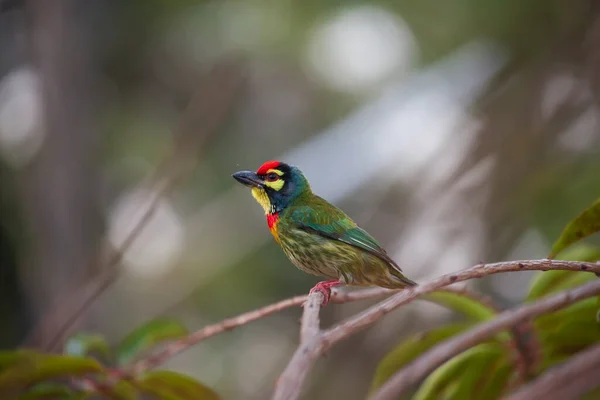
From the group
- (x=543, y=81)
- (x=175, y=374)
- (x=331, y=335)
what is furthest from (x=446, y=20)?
(x=331, y=335)

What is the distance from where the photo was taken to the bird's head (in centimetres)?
194

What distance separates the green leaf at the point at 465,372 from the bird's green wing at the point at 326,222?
381 millimetres

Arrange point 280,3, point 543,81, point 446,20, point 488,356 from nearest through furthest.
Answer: point 488,356, point 543,81, point 446,20, point 280,3

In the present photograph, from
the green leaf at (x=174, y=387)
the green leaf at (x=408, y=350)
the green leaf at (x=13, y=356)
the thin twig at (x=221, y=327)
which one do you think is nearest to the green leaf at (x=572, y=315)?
the green leaf at (x=408, y=350)

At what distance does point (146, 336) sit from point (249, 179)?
1.60 ft

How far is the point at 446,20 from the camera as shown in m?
5.07

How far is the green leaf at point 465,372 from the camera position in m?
1.59

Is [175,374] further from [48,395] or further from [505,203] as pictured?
[505,203]

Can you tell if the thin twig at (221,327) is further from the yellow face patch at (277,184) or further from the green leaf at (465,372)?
the yellow face patch at (277,184)

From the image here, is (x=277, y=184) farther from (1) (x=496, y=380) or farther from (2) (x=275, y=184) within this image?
(1) (x=496, y=380)

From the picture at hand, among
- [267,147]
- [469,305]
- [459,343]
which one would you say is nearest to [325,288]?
[469,305]

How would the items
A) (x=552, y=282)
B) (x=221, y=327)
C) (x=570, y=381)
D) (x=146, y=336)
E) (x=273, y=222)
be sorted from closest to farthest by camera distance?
(x=570, y=381), (x=221, y=327), (x=552, y=282), (x=146, y=336), (x=273, y=222)

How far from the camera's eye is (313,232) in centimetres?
193

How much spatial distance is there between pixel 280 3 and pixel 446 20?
1271mm
